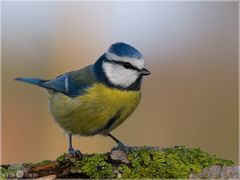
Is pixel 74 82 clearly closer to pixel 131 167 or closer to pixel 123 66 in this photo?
pixel 123 66

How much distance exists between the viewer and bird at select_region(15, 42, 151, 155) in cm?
214

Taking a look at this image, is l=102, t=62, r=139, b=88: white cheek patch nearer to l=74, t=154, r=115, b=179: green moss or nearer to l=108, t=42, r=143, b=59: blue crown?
l=108, t=42, r=143, b=59: blue crown

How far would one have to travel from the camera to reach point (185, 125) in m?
3.85

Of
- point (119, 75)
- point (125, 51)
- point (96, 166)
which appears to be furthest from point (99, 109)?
point (96, 166)

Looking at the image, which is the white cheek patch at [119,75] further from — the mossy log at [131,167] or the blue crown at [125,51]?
the mossy log at [131,167]

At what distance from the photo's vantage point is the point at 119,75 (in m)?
2.20

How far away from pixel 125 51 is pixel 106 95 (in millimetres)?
226

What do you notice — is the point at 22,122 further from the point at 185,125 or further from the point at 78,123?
the point at 78,123

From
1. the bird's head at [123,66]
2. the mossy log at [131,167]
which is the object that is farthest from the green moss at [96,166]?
the bird's head at [123,66]

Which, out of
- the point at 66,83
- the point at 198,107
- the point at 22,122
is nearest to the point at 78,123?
the point at 66,83

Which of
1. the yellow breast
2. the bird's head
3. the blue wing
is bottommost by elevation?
the yellow breast

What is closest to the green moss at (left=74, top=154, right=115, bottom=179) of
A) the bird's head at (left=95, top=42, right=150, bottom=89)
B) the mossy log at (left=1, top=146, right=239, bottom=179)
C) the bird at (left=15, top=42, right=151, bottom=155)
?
the mossy log at (left=1, top=146, right=239, bottom=179)

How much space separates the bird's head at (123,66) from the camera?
210cm

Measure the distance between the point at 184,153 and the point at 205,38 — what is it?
296 centimetres
